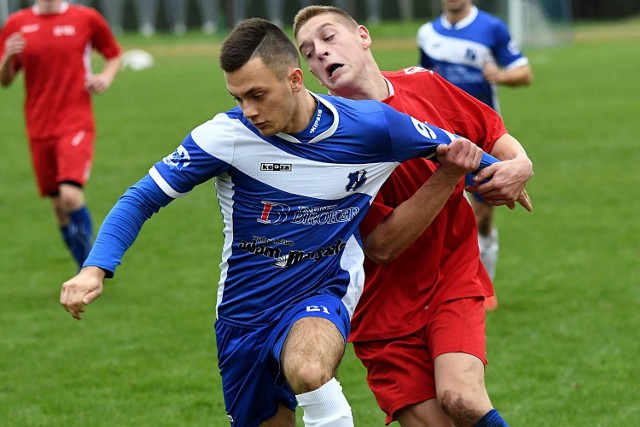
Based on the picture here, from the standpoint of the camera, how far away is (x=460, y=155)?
15.4ft

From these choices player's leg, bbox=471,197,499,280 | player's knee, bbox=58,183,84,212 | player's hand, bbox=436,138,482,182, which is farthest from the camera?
player's knee, bbox=58,183,84,212

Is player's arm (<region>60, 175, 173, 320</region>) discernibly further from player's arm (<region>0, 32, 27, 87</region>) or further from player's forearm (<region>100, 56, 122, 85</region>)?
player's forearm (<region>100, 56, 122, 85</region>)

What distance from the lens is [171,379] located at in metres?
7.22

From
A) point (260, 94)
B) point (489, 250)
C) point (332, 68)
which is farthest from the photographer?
point (489, 250)

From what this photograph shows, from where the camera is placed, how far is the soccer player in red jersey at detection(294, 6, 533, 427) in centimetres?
486

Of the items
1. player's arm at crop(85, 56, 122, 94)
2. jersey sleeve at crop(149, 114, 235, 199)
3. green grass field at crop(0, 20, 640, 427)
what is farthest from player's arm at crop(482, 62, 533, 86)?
jersey sleeve at crop(149, 114, 235, 199)

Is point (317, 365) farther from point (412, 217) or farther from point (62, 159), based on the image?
point (62, 159)

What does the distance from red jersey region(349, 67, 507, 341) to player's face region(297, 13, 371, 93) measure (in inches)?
8.6

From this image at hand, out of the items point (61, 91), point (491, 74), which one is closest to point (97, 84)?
point (61, 91)

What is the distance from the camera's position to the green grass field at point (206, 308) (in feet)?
22.0

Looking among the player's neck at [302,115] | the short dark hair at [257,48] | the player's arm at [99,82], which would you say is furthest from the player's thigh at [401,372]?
the player's arm at [99,82]

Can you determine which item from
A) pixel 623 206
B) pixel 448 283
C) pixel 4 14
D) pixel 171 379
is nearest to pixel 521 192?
pixel 448 283

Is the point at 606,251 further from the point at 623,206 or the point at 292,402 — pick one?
the point at 292,402

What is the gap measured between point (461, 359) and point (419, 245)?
0.57 metres
